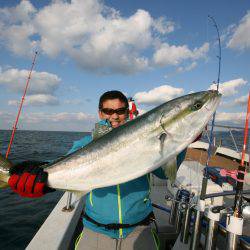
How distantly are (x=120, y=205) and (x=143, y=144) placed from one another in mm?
1018

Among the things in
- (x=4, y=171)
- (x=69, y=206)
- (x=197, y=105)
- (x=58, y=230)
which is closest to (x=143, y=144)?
(x=197, y=105)

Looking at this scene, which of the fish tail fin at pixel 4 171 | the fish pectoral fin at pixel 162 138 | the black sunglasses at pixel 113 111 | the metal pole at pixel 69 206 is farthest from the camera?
the metal pole at pixel 69 206

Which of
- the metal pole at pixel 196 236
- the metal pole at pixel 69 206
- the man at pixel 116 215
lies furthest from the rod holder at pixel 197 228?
the metal pole at pixel 69 206

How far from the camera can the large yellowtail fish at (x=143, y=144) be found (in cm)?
290

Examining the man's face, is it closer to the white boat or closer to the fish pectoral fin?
the fish pectoral fin

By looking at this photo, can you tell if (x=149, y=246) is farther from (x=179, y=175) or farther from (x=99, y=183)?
(x=179, y=175)

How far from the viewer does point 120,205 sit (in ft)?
11.2

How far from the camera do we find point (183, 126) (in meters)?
2.95

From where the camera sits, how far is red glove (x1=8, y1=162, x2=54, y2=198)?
318 centimetres

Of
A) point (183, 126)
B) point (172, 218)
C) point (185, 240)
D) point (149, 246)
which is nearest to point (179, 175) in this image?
point (172, 218)

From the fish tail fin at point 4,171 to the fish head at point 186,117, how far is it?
7.05 feet

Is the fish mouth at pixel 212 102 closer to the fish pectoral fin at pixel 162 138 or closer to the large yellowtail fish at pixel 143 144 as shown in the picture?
the large yellowtail fish at pixel 143 144

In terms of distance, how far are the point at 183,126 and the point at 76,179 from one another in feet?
5.02

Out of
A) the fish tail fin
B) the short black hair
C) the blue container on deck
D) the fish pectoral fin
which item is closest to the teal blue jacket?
the fish pectoral fin
